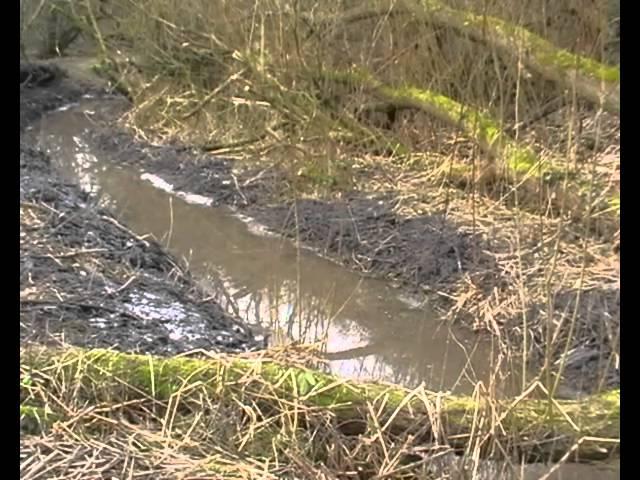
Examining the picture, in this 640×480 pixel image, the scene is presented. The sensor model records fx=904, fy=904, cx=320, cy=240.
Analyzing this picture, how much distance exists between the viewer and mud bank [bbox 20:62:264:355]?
→ 4789 millimetres

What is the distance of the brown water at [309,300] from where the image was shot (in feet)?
15.9

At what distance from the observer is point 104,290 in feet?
18.0

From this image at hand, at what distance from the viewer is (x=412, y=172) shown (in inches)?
302

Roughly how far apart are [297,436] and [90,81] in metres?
10.9

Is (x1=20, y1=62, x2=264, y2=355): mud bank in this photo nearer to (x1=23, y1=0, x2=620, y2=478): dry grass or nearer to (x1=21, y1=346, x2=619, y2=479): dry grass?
(x1=21, y1=346, x2=619, y2=479): dry grass

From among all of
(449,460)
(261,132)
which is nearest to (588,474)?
(449,460)

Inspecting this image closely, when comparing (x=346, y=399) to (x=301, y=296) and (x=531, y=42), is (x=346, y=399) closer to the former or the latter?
(x=301, y=296)

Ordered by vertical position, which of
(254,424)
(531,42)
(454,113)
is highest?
(531,42)

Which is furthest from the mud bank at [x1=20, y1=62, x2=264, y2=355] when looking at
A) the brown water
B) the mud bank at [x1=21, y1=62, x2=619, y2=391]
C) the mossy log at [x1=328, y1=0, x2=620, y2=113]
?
the mossy log at [x1=328, y1=0, x2=620, y2=113]

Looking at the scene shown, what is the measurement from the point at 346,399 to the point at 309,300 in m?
2.30

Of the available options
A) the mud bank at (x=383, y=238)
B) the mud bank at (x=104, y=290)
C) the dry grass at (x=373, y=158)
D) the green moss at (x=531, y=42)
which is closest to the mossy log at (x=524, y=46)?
the green moss at (x=531, y=42)

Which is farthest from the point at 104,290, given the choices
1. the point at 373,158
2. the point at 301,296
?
the point at 373,158

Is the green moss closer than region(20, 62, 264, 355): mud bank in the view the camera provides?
No

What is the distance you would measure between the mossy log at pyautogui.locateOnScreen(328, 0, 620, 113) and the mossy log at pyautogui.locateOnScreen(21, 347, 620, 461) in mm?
1157
